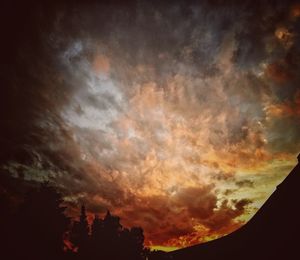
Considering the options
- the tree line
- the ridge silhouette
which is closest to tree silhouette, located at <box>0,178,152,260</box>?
the tree line

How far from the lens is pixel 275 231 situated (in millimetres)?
17500

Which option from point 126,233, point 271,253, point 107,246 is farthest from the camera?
point 126,233

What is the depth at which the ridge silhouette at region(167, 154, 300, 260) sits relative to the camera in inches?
627

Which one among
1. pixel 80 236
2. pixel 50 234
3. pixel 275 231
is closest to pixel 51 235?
pixel 50 234

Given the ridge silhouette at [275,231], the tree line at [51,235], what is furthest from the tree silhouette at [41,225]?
the ridge silhouette at [275,231]

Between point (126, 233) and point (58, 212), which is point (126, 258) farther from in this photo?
point (58, 212)

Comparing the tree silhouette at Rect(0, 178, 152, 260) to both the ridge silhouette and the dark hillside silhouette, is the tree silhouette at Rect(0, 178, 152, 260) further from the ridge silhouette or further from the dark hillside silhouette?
the ridge silhouette

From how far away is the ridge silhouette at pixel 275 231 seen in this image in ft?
52.3

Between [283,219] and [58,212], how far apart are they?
602 inches

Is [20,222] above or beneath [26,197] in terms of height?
beneath

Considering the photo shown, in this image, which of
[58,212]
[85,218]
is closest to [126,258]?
[85,218]

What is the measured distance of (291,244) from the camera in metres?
15.9

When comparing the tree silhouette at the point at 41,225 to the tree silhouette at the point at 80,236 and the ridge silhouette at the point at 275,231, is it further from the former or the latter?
the ridge silhouette at the point at 275,231

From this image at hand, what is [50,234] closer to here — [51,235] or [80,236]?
[51,235]
